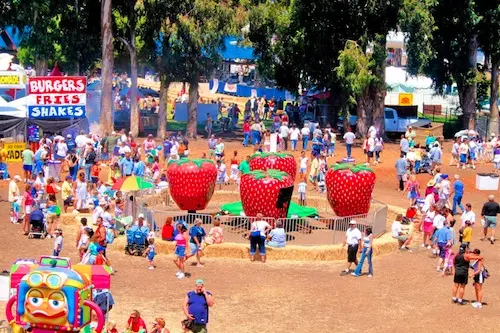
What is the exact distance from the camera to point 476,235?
91.0 ft

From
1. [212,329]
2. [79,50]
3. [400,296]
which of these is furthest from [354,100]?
[212,329]

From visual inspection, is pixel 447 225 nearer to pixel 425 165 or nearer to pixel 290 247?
pixel 290 247

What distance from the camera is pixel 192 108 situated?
48.9 metres

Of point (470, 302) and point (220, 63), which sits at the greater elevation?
Result: point (220, 63)

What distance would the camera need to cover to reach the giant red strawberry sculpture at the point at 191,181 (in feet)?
88.5

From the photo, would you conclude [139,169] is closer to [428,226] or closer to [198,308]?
[428,226]

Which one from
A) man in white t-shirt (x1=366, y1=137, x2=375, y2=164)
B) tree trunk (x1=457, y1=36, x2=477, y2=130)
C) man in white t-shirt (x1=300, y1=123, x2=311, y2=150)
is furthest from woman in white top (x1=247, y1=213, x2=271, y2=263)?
tree trunk (x1=457, y1=36, x2=477, y2=130)

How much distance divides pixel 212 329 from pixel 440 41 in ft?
116

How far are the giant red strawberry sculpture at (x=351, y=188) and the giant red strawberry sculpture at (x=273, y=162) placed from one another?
1769 millimetres

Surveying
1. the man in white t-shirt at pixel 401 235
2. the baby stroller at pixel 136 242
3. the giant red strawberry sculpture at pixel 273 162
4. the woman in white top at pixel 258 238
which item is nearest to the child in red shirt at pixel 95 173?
the giant red strawberry sculpture at pixel 273 162

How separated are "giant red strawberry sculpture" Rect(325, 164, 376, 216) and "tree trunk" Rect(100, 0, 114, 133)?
71.4 ft

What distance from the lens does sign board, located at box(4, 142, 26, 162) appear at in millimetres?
38469

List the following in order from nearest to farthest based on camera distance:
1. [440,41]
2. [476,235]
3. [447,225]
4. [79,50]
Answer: [447,225]
[476,235]
[440,41]
[79,50]

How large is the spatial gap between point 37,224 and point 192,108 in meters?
23.7
